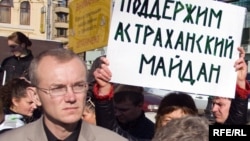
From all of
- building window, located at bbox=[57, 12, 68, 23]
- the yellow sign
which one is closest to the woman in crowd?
the yellow sign

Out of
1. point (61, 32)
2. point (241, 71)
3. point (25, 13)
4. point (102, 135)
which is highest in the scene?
point (25, 13)

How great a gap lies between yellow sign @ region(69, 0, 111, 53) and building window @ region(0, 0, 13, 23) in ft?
110

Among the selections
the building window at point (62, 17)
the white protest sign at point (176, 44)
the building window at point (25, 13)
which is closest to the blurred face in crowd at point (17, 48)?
the white protest sign at point (176, 44)

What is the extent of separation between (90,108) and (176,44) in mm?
741

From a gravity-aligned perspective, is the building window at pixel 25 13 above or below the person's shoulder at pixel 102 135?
above

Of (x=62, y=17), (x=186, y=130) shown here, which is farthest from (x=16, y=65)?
(x=62, y=17)

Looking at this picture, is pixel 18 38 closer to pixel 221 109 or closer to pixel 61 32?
pixel 221 109

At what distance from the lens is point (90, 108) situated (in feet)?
11.0

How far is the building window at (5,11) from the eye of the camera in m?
37.2

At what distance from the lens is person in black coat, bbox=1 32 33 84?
509 cm

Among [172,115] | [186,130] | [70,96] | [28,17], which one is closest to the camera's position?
[186,130]

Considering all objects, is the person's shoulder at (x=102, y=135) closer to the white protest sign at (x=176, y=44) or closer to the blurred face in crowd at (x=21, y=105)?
the white protest sign at (x=176, y=44)

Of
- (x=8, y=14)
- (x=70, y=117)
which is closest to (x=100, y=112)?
(x=70, y=117)

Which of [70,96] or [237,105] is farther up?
[70,96]
